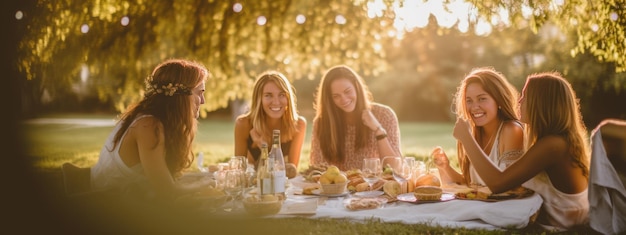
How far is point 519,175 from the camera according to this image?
3482mm

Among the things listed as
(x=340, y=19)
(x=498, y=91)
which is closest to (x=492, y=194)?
(x=498, y=91)

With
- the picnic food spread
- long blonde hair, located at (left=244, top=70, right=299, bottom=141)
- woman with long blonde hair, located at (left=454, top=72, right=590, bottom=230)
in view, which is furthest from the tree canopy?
the picnic food spread

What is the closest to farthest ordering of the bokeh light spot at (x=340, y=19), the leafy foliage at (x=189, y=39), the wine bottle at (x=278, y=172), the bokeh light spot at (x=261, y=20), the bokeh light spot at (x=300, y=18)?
the wine bottle at (x=278, y=172) < the leafy foliage at (x=189, y=39) < the bokeh light spot at (x=261, y=20) < the bokeh light spot at (x=300, y=18) < the bokeh light spot at (x=340, y=19)

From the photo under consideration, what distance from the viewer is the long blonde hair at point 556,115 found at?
353cm

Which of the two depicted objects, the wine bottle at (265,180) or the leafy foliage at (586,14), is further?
the leafy foliage at (586,14)

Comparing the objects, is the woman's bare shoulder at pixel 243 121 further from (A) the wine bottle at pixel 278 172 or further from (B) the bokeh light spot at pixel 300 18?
(B) the bokeh light spot at pixel 300 18

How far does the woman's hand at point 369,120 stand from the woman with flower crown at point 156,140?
2.17 metres

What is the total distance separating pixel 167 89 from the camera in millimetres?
3691

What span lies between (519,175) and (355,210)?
114cm

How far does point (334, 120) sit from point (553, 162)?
8.68ft

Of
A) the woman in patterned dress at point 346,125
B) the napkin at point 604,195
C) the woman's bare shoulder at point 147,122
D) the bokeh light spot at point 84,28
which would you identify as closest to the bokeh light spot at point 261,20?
the bokeh light spot at point 84,28

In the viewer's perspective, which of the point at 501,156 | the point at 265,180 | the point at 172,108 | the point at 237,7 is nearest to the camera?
the point at 265,180

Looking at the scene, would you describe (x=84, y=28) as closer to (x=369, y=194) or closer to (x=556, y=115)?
(x=369, y=194)

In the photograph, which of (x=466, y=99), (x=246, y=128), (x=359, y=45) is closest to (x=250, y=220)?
(x=466, y=99)
